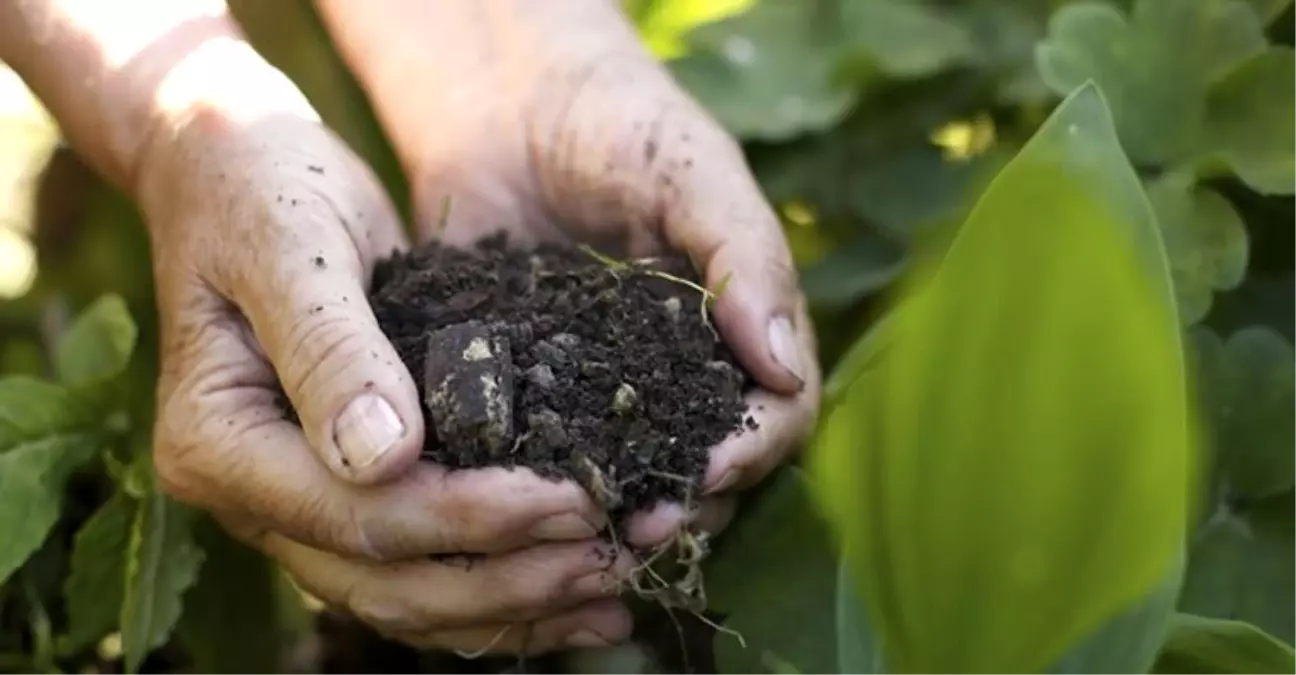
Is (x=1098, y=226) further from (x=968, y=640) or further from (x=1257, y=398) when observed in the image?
(x=1257, y=398)

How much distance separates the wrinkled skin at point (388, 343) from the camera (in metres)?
0.50

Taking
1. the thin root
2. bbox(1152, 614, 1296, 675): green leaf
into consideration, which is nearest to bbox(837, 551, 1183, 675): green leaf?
bbox(1152, 614, 1296, 675): green leaf

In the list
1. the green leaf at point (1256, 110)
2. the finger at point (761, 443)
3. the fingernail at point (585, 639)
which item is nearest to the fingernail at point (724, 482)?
the finger at point (761, 443)

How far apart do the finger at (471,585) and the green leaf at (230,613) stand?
0.18 m

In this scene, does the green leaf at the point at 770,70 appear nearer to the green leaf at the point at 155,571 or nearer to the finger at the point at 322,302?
the finger at the point at 322,302

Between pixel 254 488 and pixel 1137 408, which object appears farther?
pixel 254 488

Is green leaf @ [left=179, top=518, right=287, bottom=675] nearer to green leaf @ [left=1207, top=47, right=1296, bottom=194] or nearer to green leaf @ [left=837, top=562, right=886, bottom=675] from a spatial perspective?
green leaf @ [left=837, top=562, right=886, bottom=675]

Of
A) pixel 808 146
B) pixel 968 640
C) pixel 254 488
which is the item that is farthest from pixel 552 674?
pixel 968 640

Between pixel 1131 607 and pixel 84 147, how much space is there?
655 millimetres

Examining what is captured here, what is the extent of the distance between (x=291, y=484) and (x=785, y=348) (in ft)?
0.81

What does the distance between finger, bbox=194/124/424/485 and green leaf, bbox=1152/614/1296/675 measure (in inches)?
12.1

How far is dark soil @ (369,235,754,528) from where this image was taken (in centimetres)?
50

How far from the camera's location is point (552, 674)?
77cm

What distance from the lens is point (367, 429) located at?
475mm
